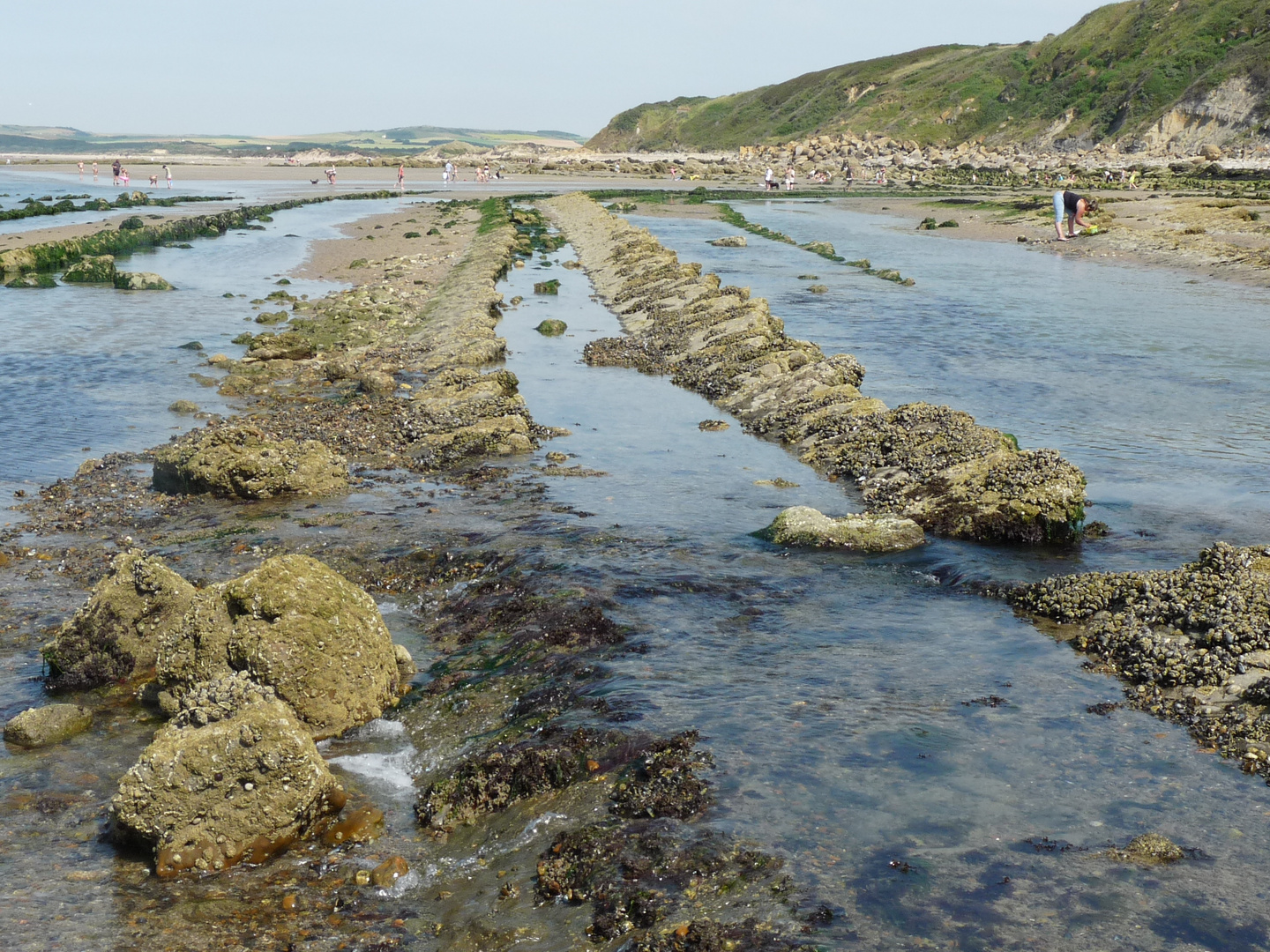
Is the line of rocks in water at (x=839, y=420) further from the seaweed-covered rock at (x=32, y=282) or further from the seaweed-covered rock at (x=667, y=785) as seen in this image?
the seaweed-covered rock at (x=32, y=282)

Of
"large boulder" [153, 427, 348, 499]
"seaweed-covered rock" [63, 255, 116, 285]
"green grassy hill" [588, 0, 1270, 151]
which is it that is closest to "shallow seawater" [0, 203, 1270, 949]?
"large boulder" [153, 427, 348, 499]

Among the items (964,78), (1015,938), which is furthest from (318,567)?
(964,78)

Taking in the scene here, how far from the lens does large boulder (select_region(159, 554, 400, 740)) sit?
8.52 m

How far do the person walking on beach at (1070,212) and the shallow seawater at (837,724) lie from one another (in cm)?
2821

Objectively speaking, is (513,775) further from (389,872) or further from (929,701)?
(929,701)

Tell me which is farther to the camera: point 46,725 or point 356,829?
point 46,725

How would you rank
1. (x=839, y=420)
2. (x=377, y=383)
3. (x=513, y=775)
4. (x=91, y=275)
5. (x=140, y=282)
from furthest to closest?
(x=91, y=275) < (x=140, y=282) < (x=377, y=383) < (x=839, y=420) < (x=513, y=775)

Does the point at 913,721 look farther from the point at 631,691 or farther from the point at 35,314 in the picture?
the point at 35,314

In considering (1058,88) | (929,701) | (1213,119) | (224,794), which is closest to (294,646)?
(224,794)

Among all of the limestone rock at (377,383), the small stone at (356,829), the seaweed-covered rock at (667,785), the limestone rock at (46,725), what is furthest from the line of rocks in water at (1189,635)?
the limestone rock at (377,383)

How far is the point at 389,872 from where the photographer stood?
22.0ft

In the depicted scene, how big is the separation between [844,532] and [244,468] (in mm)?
8268

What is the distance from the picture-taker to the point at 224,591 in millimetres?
8992

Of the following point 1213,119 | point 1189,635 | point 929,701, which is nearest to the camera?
point 929,701
